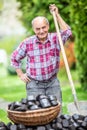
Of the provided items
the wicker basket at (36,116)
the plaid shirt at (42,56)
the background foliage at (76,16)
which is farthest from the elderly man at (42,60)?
the background foliage at (76,16)

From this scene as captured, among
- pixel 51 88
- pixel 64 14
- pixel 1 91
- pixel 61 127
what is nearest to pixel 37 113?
pixel 61 127

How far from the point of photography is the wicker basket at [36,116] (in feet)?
20.2

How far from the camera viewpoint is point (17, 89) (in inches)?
564

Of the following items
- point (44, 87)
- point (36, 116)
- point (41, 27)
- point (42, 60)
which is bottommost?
point (36, 116)

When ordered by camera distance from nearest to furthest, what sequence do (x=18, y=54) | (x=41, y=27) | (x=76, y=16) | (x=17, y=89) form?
(x=41, y=27) → (x=18, y=54) → (x=76, y=16) → (x=17, y=89)

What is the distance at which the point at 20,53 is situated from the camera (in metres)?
7.22

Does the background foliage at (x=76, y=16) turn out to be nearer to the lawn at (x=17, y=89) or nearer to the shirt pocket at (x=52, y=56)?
the lawn at (x=17, y=89)

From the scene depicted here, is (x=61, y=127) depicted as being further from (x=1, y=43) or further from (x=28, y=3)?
(x=1, y=43)

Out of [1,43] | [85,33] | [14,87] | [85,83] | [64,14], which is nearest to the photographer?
[85,33]

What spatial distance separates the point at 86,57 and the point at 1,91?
350 cm

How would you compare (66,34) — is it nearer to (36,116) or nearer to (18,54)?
(18,54)

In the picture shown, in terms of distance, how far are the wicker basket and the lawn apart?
7.21ft

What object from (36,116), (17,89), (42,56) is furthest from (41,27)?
(17,89)

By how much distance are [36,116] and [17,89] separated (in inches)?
323
